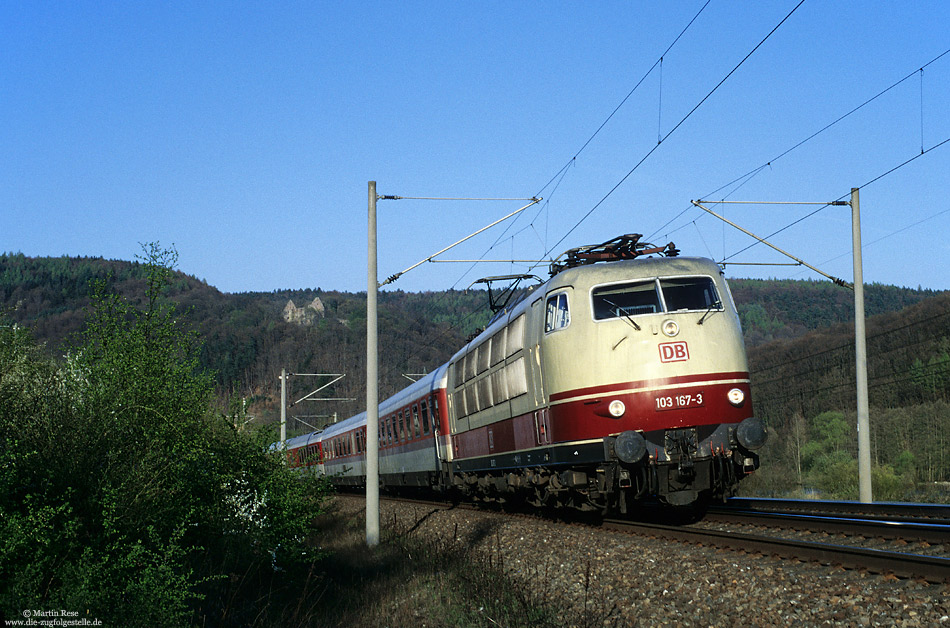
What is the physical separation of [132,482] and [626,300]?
7171 millimetres

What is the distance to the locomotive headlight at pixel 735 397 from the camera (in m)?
12.3

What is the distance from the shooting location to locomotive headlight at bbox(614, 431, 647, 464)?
11.7 m

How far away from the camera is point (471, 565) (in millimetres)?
11172

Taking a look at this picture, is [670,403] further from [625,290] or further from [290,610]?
[290,610]

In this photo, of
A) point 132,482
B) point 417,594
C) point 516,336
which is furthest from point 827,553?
point 132,482

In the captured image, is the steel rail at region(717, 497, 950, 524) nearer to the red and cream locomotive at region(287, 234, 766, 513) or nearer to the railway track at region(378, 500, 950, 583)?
the railway track at region(378, 500, 950, 583)

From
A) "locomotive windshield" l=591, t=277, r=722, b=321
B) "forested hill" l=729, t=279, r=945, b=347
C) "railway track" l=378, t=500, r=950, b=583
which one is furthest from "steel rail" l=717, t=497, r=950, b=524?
"forested hill" l=729, t=279, r=945, b=347

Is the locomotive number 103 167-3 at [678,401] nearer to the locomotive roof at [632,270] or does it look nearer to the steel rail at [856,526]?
the locomotive roof at [632,270]

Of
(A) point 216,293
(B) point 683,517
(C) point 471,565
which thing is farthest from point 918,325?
(A) point 216,293

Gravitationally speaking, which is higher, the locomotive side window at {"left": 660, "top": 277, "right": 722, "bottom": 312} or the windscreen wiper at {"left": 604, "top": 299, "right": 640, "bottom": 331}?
the locomotive side window at {"left": 660, "top": 277, "right": 722, "bottom": 312}

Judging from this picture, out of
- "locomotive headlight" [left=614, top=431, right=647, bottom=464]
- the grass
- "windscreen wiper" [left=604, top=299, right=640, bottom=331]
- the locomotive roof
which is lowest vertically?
the grass

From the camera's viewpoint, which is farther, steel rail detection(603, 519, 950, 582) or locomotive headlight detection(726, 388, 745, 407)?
locomotive headlight detection(726, 388, 745, 407)

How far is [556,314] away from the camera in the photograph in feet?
43.4

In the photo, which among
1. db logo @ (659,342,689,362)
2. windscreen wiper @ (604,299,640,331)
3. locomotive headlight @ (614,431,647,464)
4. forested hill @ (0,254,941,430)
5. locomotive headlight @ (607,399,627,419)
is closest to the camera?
locomotive headlight @ (614,431,647,464)
